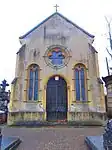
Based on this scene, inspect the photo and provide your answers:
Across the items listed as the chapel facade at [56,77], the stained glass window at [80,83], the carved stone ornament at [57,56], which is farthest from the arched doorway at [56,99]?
the carved stone ornament at [57,56]

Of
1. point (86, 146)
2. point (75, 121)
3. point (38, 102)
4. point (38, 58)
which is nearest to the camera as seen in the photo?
point (86, 146)

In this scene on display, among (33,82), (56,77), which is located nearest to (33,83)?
(33,82)

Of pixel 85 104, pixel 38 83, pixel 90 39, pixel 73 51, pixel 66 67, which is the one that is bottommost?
pixel 85 104

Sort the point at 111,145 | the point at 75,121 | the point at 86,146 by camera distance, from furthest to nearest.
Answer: the point at 75,121, the point at 86,146, the point at 111,145

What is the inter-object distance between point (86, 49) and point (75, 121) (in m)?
6.59

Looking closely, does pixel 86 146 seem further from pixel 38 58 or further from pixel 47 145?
pixel 38 58

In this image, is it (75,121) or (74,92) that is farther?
(74,92)

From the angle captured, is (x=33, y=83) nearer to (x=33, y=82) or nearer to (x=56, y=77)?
(x=33, y=82)

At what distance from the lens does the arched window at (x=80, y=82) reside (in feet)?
56.3

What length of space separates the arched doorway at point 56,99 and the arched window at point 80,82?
3.45ft

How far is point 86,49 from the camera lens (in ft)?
60.1

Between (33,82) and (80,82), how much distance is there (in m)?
4.08

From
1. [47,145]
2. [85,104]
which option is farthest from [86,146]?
[85,104]

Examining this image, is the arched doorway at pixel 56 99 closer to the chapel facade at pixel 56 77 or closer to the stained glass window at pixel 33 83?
the chapel facade at pixel 56 77
